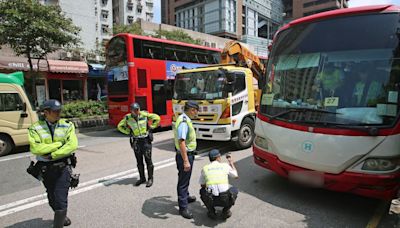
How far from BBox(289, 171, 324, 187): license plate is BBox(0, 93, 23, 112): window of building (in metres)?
7.87

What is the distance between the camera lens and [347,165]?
136 inches

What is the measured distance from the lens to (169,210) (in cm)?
395

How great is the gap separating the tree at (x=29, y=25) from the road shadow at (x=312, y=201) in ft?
34.0

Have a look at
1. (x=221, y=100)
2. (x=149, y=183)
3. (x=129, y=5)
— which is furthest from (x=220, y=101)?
(x=129, y=5)

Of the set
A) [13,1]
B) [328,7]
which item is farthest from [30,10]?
[328,7]

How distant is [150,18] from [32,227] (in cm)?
6215

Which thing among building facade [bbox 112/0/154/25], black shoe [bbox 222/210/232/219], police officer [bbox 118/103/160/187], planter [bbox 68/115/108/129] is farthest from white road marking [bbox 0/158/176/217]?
building facade [bbox 112/0/154/25]

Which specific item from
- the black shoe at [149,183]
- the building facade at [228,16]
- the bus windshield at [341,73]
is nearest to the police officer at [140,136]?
the black shoe at [149,183]

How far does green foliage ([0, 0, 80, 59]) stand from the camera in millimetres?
10625

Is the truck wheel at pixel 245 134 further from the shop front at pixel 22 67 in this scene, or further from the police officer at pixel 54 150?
the shop front at pixel 22 67

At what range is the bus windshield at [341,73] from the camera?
3438 mm

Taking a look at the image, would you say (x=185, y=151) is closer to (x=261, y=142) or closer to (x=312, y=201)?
(x=261, y=142)

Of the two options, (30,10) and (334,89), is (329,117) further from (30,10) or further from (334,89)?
(30,10)

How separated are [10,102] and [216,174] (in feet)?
23.7
